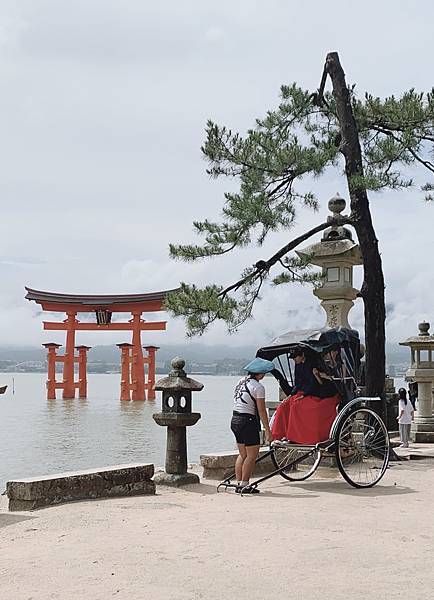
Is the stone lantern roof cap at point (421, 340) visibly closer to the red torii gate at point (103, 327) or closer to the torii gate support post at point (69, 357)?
the red torii gate at point (103, 327)

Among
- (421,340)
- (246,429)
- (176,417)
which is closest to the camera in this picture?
(246,429)

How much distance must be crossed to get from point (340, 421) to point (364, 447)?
0.92 meters

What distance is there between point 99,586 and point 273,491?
369 centimetres

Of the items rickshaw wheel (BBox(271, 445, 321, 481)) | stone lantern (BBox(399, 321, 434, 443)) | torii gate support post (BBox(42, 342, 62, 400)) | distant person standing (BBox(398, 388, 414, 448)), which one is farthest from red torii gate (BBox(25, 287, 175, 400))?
rickshaw wheel (BBox(271, 445, 321, 481))

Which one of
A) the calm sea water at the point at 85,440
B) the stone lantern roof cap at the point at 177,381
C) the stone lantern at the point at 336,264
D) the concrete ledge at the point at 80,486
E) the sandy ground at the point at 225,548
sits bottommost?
the calm sea water at the point at 85,440

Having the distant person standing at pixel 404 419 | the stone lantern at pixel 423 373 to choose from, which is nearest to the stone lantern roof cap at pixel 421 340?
the stone lantern at pixel 423 373

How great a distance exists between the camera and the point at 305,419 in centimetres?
775

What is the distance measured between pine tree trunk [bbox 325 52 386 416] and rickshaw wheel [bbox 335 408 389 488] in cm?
141

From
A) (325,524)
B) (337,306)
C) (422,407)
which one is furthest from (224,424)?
(325,524)

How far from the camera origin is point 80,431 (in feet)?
79.0

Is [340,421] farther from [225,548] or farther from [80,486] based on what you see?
[225,548]

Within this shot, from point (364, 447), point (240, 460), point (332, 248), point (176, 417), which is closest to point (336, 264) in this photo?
point (332, 248)

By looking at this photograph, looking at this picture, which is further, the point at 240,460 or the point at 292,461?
the point at 292,461

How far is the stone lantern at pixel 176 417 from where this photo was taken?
790 centimetres
